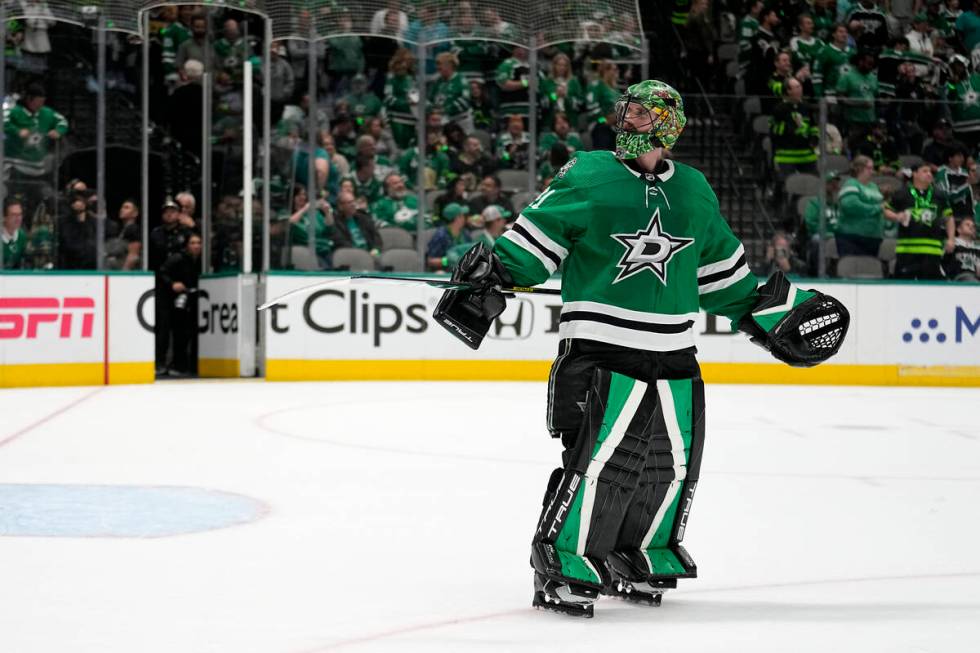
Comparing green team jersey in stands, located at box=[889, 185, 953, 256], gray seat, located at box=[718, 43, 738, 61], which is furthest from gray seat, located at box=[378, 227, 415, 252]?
gray seat, located at box=[718, 43, 738, 61]

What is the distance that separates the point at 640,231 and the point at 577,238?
0.50 ft

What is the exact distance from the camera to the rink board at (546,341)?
11500 millimetres

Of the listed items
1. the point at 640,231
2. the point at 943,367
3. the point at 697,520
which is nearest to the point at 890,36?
the point at 943,367

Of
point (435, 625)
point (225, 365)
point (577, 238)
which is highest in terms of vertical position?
point (577, 238)

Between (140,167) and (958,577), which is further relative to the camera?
(140,167)

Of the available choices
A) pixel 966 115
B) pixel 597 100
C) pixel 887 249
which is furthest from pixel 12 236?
pixel 966 115

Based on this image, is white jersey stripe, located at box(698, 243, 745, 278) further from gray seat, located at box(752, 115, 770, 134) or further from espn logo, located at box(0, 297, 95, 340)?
gray seat, located at box(752, 115, 770, 134)

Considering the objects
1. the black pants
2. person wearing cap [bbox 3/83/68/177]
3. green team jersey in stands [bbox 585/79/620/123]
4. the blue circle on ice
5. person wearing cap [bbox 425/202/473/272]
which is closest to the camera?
the black pants

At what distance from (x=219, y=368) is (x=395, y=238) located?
2.13 meters

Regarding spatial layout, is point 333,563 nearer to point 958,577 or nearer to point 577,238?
point 577,238

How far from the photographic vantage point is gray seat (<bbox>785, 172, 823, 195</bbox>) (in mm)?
11711

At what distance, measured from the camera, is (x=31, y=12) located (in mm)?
10617

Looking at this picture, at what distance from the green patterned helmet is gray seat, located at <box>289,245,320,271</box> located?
844 cm

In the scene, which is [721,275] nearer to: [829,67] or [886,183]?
[886,183]
